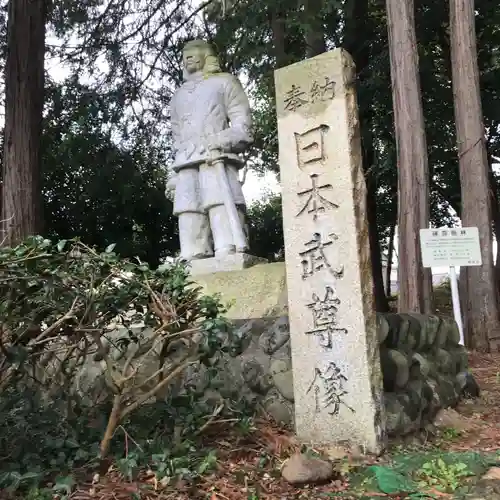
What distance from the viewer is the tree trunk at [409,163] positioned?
6.48 metres

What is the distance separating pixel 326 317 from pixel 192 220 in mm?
1931

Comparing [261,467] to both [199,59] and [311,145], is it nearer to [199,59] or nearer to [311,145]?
[311,145]

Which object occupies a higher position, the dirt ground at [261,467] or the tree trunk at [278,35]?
the tree trunk at [278,35]

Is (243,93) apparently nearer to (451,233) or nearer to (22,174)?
(451,233)

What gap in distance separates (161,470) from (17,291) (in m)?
1.00

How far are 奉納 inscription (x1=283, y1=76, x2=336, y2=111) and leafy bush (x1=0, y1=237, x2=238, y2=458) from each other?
3.91 ft

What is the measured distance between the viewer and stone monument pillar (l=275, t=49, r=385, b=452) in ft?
10.2

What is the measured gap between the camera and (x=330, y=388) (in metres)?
3.17

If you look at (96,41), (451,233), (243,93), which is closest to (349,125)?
(243,93)

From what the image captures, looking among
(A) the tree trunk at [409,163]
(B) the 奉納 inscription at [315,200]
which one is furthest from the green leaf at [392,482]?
(A) the tree trunk at [409,163]

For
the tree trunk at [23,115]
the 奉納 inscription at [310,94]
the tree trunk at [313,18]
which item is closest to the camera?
the 奉納 inscription at [310,94]

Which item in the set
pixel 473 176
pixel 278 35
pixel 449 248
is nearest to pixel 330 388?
pixel 449 248

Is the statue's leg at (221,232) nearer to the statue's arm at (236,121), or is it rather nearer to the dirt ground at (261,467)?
the statue's arm at (236,121)

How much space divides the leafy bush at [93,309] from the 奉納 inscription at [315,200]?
0.81 meters
